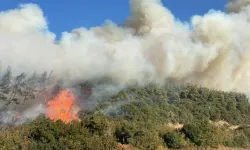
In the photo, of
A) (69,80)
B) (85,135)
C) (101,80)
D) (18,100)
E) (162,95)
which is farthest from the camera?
(162,95)

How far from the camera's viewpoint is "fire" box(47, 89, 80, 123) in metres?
51.8

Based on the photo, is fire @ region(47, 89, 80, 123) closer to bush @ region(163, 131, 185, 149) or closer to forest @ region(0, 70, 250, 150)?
forest @ region(0, 70, 250, 150)

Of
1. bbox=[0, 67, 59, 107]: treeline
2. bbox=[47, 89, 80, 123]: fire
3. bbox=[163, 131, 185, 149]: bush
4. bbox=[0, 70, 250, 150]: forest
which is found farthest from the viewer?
bbox=[47, 89, 80, 123]: fire

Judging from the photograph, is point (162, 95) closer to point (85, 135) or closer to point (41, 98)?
point (41, 98)

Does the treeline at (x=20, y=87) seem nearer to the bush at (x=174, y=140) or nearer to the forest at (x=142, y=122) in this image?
the forest at (x=142, y=122)

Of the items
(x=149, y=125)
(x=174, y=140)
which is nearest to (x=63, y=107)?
(x=149, y=125)

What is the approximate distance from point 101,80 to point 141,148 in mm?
30149

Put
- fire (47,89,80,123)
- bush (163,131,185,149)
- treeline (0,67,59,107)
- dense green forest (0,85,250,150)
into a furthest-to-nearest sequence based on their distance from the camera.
Answer: fire (47,89,80,123)
treeline (0,67,59,107)
bush (163,131,185,149)
dense green forest (0,85,250,150)

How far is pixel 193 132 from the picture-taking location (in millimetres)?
41969

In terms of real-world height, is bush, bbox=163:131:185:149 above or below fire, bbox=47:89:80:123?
below

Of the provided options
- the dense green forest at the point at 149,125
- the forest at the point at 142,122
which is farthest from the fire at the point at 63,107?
the dense green forest at the point at 149,125

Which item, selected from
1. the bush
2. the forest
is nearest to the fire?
the forest

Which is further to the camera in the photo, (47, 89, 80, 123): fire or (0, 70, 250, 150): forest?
(47, 89, 80, 123): fire

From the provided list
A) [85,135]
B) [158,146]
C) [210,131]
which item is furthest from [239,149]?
[85,135]
